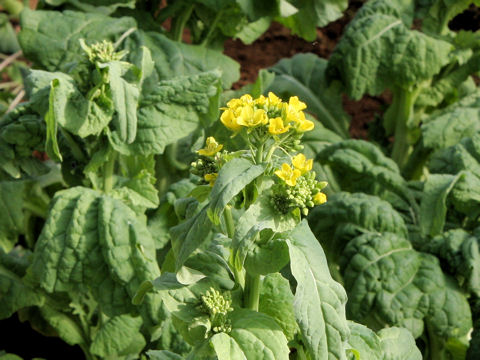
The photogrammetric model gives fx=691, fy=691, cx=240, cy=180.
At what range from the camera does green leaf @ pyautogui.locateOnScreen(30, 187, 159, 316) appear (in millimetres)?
2041

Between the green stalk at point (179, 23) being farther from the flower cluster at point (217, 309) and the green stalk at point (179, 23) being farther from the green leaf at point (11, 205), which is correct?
the flower cluster at point (217, 309)

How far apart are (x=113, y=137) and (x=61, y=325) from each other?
Result: 73 centimetres

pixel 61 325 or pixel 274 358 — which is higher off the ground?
pixel 274 358

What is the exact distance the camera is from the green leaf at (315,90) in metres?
3.25

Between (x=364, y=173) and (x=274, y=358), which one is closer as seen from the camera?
(x=274, y=358)

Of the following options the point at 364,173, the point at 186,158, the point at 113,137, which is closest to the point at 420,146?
the point at 364,173

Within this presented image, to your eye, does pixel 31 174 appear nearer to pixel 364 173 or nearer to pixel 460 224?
pixel 364 173

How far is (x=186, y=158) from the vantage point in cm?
281

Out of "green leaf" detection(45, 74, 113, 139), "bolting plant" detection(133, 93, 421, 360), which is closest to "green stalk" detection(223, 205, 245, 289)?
"bolting plant" detection(133, 93, 421, 360)

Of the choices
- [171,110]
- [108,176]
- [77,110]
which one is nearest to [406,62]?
[171,110]

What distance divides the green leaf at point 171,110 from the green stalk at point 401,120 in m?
1.21

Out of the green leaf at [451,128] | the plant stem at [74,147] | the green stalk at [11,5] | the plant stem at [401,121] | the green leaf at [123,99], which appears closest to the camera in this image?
the green leaf at [123,99]

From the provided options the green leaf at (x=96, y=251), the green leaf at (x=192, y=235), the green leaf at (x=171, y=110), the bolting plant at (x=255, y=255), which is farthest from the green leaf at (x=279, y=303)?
the green leaf at (x=171, y=110)

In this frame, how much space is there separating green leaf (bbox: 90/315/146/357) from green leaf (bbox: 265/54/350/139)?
1.41 meters
